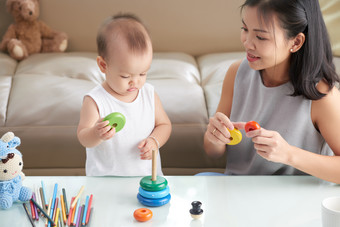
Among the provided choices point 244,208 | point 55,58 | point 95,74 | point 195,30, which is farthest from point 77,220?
point 195,30

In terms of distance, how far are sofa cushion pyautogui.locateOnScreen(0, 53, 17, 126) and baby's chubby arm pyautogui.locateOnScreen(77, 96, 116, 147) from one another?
1.77 ft

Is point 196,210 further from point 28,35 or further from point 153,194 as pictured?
point 28,35

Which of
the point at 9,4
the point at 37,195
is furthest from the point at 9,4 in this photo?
the point at 37,195

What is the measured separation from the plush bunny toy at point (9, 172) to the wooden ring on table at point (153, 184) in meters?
0.26

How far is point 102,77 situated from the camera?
76.0 inches

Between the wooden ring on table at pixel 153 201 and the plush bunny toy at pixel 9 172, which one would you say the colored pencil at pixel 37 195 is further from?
the wooden ring on table at pixel 153 201

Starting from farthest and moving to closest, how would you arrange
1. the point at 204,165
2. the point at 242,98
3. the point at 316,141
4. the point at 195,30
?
the point at 195,30, the point at 204,165, the point at 242,98, the point at 316,141

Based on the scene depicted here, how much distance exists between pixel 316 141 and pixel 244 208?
1.19ft

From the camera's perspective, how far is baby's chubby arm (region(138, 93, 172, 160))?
122cm

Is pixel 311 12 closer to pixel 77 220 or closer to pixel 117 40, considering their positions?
pixel 117 40

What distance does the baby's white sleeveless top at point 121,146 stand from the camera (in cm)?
126

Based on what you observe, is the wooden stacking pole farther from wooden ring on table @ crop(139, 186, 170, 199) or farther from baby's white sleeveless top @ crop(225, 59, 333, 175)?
baby's white sleeveless top @ crop(225, 59, 333, 175)

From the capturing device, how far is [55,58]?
2078 millimetres

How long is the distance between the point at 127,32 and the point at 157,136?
0.30 m
